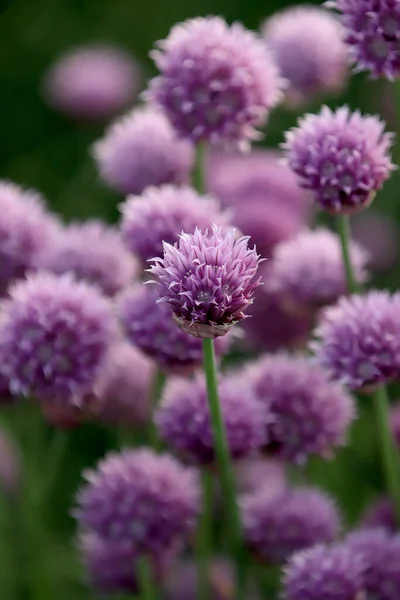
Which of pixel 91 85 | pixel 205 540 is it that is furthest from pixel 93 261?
pixel 91 85

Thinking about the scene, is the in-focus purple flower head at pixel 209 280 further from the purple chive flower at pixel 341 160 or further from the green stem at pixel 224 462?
the purple chive flower at pixel 341 160

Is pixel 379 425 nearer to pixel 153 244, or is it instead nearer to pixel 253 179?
pixel 153 244

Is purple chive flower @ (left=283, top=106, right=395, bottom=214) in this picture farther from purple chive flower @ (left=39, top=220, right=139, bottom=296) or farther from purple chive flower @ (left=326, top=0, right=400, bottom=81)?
purple chive flower @ (left=39, top=220, right=139, bottom=296)

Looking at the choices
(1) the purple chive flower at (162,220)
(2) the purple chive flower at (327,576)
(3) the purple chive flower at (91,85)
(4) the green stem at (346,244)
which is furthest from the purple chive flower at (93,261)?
(3) the purple chive flower at (91,85)

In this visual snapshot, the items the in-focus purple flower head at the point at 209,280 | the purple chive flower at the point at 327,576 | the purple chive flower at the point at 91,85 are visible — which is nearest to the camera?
the in-focus purple flower head at the point at 209,280

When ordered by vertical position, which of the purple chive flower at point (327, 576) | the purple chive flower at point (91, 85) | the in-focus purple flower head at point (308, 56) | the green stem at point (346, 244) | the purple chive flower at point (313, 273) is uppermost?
the purple chive flower at point (91, 85)

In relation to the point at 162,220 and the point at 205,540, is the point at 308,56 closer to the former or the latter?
the point at 162,220
